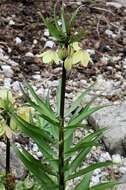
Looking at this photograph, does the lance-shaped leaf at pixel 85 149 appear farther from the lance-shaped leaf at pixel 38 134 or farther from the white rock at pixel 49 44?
the white rock at pixel 49 44

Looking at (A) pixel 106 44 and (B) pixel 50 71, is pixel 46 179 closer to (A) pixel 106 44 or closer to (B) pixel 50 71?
(B) pixel 50 71

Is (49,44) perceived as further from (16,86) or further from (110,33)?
(16,86)

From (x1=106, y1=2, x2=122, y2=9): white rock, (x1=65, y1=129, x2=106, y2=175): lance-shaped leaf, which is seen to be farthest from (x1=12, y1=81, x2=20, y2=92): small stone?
(x1=65, y1=129, x2=106, y2=175): lance-shaped leaf

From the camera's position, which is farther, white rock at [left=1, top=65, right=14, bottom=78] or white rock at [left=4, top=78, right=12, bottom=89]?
white rock at [left=1, top=65, right=14, bottom=78]

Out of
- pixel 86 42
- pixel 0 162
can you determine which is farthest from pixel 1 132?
pixel 86 42

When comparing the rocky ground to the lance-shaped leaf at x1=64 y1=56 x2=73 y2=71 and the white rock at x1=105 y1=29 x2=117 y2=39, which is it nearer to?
the white rock at x1=105 y1=29 x2=117 y2=39

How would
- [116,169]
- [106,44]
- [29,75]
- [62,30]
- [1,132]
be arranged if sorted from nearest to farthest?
[62,30] < [1,132] < [116,169] < [29,75] < [106,44]

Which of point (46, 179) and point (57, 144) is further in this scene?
point (46, 179)

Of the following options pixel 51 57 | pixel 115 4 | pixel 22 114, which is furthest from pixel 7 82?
pixel 51 57
